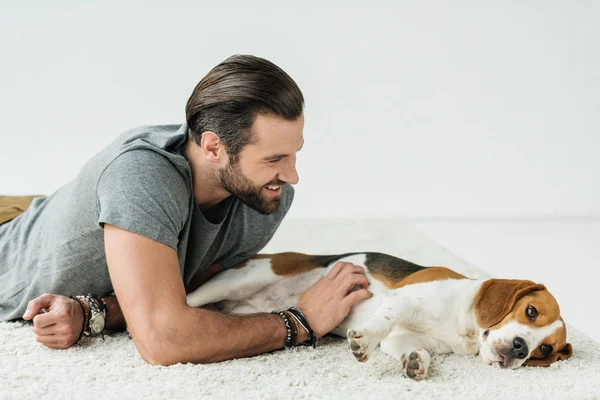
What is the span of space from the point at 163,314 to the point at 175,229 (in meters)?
0.30

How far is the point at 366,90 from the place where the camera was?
6133 mm

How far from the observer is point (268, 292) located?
2.88m

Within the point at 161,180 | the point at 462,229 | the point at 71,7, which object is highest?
the point at 71,7

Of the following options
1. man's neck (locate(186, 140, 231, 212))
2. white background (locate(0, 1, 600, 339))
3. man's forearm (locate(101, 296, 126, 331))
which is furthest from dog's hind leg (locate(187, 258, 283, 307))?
white background (locate(0, 1, 600, 339))

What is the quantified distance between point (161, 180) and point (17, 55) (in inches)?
164

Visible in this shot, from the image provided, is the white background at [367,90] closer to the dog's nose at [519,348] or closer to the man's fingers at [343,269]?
the man's fingers at [343,269]

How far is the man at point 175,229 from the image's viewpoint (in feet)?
7.14

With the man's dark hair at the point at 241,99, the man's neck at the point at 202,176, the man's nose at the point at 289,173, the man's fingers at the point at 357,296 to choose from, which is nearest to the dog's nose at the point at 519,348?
the man's fingers at the point at 357,296

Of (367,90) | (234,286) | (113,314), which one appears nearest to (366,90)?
(367,90)

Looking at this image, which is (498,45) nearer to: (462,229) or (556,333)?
(462,229)

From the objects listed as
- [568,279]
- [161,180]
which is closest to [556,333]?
[161,180]

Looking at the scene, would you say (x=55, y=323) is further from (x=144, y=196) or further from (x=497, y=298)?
(x=497, y=298)

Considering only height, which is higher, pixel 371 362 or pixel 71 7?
pixel 71 7

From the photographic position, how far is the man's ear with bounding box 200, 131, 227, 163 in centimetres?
248
